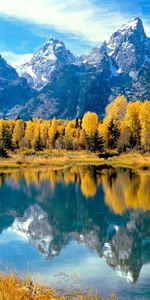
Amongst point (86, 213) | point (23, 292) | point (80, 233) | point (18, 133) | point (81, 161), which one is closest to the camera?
point (23, 292)

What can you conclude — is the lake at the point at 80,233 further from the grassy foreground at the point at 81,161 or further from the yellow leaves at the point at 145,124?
the yellow leaves at the point at 145,124

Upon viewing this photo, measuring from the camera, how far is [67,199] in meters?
55.4

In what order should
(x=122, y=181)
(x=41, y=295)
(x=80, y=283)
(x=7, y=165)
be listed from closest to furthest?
(x=41, y=295)
(x=80, y=283)
(x=122, y=181)
(x=7, y=165)

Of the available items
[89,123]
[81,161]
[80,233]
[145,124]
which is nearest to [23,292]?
[80,233]

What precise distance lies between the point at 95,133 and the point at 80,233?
3401 inches

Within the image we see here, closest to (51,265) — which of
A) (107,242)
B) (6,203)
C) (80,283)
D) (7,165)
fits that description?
(80,283)

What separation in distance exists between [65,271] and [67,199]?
3062 cm

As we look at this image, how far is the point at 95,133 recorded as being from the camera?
122125mm

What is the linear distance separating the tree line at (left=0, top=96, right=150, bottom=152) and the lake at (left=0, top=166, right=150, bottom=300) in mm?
48612

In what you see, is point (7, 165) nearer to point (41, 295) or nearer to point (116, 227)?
point (116, 227)

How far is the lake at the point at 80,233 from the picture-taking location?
23703 mm

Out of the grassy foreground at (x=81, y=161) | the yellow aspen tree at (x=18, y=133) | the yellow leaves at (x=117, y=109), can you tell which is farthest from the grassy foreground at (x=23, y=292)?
the yellow aspen tree at (x=18, y=133)

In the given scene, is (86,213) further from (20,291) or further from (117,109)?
(117,109)

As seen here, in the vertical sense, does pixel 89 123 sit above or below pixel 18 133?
above
